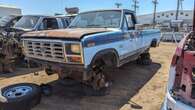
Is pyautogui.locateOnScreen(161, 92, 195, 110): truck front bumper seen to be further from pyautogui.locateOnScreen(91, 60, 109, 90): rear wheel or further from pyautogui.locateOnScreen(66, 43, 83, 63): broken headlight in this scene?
pyautogui.locateOnScreen(91, 60, 109, 90): rear wheel

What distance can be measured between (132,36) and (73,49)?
254cm

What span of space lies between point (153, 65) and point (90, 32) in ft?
16.0

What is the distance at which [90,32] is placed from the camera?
478cm

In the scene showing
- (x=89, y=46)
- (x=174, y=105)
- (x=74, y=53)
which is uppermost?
(x=89, y=46)

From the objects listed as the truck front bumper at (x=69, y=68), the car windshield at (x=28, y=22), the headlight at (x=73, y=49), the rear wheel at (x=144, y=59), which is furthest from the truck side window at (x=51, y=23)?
the headlight at (x=73, y=49)

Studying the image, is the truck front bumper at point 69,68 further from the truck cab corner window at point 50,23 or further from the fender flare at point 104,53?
the truck cab corner window at point 50,23

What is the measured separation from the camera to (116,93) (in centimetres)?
562

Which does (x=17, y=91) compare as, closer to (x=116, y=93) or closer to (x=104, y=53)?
(x=104, y=53)

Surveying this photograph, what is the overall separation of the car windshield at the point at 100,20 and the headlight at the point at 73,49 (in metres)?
1.68

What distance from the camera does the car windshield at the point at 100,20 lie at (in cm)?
595

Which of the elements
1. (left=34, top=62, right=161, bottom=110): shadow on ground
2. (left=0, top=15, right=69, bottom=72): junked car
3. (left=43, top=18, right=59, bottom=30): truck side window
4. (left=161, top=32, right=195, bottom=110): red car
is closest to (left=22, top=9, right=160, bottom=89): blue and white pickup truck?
(left=34, top=62, right=161, bottom=110): shadow on ground

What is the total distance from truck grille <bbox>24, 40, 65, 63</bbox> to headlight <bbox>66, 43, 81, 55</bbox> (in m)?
0.12

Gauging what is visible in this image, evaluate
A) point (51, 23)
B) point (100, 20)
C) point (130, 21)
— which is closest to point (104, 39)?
point (100, 20)

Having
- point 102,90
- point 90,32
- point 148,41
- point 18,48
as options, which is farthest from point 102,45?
point 18,48
